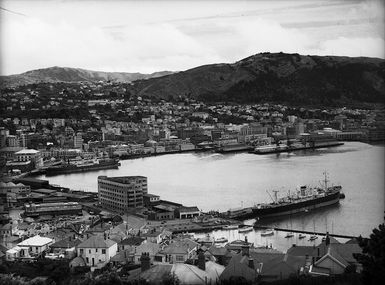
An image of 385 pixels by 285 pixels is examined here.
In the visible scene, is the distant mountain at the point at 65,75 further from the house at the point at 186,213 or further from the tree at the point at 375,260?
the tree at the point at 375,260

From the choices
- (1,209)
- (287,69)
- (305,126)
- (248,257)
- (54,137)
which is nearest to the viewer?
(248,257)

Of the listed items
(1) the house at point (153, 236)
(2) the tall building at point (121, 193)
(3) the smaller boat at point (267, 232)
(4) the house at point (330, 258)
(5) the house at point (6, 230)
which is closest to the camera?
(4) the house at point (330, 258)

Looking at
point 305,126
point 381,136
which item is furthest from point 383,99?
point 381,136

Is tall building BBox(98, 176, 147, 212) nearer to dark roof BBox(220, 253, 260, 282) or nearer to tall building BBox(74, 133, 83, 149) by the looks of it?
dark roof BBox(220, 253, 260, 282)

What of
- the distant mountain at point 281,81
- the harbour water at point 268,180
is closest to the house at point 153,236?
the harbour water at point 268,180

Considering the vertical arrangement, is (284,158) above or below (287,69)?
A: below

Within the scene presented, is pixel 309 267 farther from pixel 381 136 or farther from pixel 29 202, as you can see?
pixel 381 136
